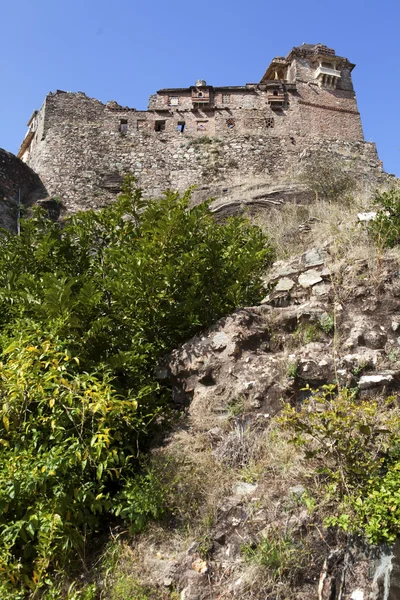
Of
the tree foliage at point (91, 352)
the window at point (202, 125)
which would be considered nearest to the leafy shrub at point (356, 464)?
the tree foliage at point (91, 352)

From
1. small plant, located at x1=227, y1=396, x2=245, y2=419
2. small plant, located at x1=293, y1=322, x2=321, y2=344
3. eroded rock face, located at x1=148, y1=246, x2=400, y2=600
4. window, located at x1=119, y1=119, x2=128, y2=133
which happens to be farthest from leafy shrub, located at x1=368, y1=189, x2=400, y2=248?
window, located at x1=119, y1=119, x2=128, y2=133

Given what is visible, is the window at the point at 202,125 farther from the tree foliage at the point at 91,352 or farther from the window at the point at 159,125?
the tree foliage at the point at 91,352

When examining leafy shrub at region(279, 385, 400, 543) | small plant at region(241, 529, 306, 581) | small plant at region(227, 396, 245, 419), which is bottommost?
small plant at region(241, 529, 306, 581)

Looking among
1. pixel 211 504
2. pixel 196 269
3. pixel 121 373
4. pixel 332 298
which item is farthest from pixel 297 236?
pixel 211 504

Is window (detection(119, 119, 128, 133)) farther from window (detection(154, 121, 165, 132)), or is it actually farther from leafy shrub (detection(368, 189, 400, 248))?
leafy shrub (detection(368, 189, 400, 248))

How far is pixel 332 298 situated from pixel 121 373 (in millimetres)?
3151

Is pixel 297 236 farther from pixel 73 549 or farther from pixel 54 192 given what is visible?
pixel 54 192

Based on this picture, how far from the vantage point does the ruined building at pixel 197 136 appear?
2114cm

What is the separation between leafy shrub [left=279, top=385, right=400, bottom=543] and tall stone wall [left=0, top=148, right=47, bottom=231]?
15.2 meters

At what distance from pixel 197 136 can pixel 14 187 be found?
857 centimetres

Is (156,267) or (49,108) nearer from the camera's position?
(156,267)

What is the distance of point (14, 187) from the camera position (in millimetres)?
18953

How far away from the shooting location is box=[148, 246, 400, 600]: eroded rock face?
4.11m

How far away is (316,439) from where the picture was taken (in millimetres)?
4883
